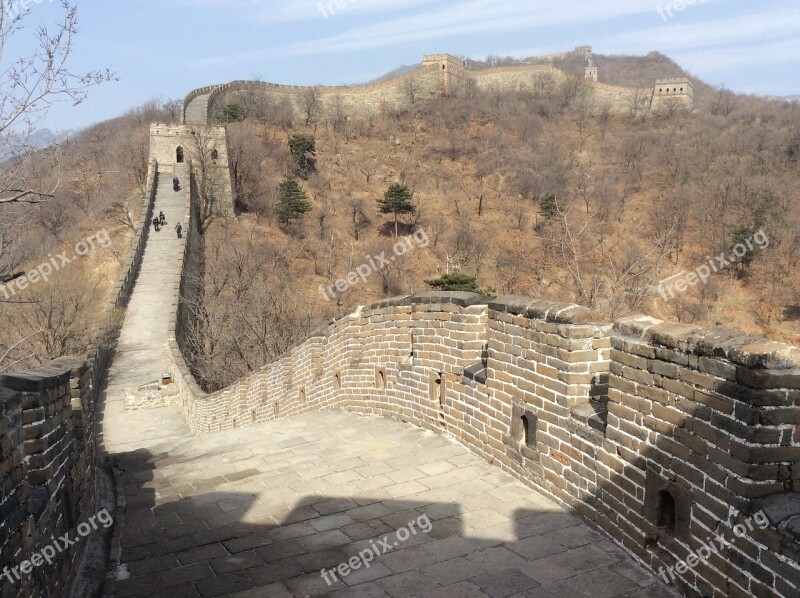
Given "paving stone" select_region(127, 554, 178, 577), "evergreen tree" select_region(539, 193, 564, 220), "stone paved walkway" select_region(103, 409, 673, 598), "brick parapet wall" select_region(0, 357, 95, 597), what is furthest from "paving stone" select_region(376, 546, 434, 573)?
"evergreen tree" select_region(539, 193, 564, 220)

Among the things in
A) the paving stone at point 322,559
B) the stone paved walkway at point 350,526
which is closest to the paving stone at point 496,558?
the stone paved walkway at point 350,526

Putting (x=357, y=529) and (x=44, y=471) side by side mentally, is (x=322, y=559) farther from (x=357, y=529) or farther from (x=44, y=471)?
(x=44, y=471)

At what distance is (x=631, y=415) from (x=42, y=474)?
3175 millimetres

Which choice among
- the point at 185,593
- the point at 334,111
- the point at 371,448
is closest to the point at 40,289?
the point at 371,448

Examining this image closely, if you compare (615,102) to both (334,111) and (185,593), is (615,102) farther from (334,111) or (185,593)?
(185,593)

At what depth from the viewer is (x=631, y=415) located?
357 cm

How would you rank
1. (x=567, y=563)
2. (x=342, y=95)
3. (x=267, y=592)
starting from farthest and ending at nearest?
(x=342, y=95) → (x=567, y=563) → (x=267, y=592)

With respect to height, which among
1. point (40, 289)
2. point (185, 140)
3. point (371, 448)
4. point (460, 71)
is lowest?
point (40, 289)

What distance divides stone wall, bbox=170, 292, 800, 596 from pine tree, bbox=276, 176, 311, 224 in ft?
93.0

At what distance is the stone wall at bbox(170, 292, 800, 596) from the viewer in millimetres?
2730

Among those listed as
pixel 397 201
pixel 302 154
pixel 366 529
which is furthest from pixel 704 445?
pixel 302 154

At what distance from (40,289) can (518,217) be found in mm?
25721

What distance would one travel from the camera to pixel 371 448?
5.75m

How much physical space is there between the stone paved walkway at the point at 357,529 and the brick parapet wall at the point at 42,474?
400mm
